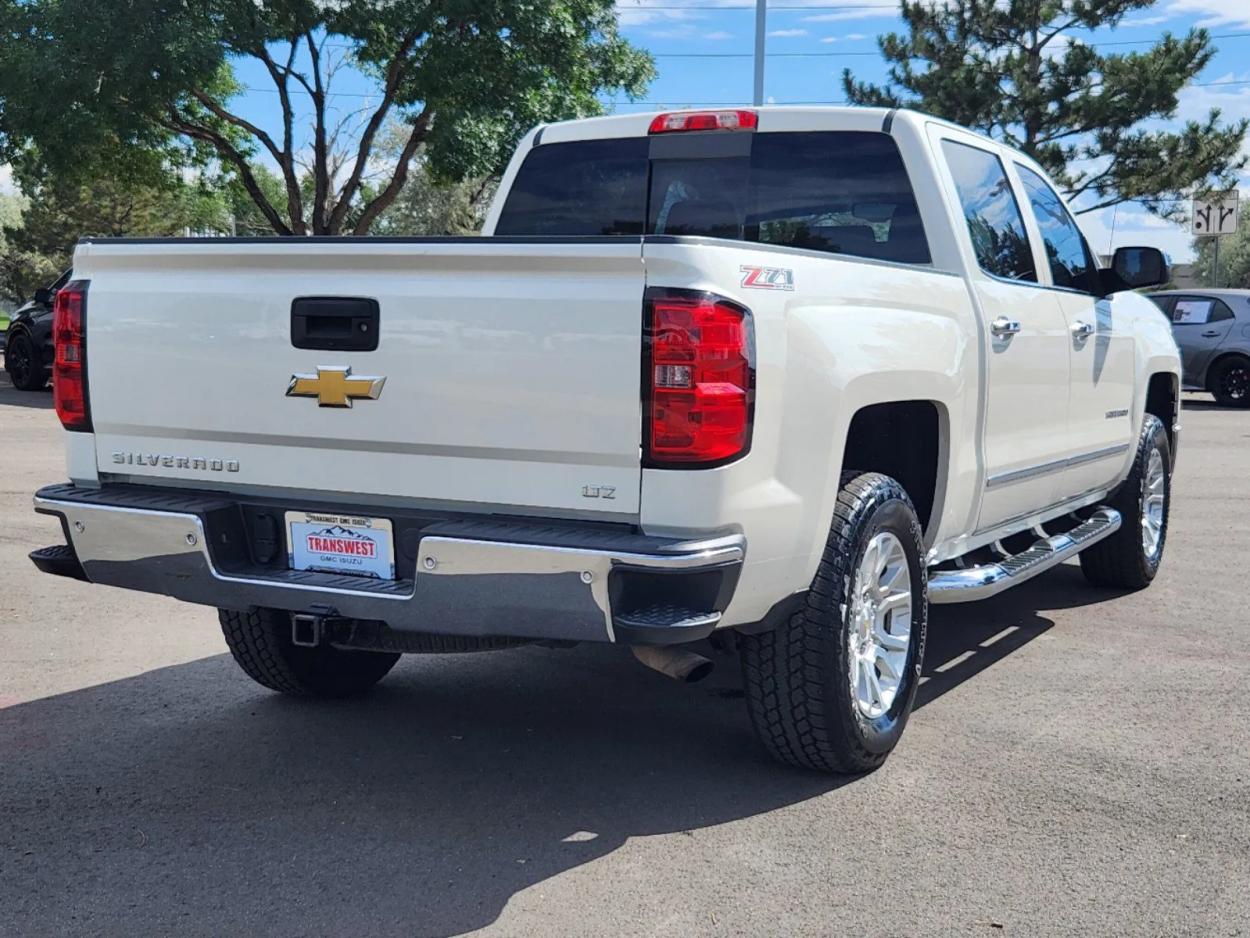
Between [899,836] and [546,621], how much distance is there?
3.82 ft

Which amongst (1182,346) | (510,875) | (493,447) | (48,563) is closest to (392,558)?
(493,447)

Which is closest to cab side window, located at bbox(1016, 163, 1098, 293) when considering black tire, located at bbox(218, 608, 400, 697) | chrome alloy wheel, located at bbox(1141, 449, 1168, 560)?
chrome alloy wheel, located at bbox(1141, 449, 1168, 560)

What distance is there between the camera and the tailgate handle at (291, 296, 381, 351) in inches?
149

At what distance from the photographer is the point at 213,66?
20953mm

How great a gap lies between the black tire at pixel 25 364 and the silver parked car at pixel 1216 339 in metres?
16.3

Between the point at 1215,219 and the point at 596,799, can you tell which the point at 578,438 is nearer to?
the point at 596,799

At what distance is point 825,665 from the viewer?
402 cm

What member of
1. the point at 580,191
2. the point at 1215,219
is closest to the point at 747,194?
the point at 580,191

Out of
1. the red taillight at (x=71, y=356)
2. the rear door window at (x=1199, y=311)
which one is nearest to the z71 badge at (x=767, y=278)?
the red taillight at (x=71, y=356)

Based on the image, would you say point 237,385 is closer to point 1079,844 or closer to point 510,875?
point 510,875

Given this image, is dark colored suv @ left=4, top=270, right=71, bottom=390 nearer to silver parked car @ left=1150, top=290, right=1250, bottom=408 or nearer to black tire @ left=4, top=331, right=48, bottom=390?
black tire @ left=4, top=331, right=48, bottom=390

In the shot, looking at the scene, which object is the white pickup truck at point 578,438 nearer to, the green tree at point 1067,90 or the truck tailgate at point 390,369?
the truck tailgate at point 390,369

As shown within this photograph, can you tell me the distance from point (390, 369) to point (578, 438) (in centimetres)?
57

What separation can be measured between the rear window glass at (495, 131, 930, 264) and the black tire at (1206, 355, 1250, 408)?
1628 centimetres
